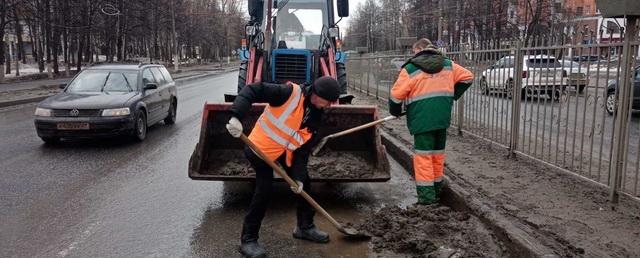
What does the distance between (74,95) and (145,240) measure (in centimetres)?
644

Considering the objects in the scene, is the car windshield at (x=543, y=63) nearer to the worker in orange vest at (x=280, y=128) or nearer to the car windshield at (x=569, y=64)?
the car windshield at (x=569, y=64)

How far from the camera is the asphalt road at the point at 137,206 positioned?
15.7ft

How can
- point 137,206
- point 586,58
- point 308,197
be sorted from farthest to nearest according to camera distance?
point 137,206 → point 586,58 → point 308,197

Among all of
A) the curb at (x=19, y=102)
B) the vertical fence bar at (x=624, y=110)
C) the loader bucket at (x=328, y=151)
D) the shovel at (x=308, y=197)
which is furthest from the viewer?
the curb at (x=19, y=102)

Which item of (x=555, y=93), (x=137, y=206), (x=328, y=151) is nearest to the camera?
(x=137, y=206)

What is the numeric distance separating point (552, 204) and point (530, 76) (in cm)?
221

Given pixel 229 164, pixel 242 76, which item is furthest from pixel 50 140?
pixel 229 164

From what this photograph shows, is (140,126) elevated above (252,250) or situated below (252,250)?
above

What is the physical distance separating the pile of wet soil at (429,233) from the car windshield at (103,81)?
728 cm

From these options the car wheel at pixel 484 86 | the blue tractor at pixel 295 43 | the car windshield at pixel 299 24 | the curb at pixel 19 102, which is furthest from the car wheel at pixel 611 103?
the curb at pixel 19 102

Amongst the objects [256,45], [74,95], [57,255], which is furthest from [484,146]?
[74,95]

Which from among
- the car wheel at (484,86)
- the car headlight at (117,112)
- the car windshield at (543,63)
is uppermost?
the car windshield at (543,63)

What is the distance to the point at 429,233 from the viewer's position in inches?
194

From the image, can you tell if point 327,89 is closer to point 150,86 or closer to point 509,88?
point 509,88
